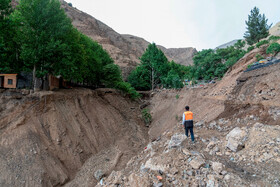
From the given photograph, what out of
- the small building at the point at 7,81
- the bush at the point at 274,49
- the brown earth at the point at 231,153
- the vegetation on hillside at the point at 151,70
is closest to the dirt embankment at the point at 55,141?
the small building at the point at 7,81

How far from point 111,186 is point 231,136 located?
15.4 feet

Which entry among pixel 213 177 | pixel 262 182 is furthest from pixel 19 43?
pixel 262 182

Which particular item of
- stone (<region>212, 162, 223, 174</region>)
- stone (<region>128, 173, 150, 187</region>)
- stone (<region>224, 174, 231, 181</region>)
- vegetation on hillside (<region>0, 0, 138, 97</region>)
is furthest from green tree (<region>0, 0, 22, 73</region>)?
stone (<region>224, 174, 231, 181</region>)

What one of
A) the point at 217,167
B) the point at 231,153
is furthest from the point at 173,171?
the point at 231,153

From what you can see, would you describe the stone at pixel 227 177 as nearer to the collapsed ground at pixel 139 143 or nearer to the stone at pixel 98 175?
the collapsed ground at pixel 139 143

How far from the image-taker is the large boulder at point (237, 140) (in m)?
5.12

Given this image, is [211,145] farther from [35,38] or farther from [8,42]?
[8,42]

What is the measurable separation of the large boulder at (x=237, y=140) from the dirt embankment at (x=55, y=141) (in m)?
6.00

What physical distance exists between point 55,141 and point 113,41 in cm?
5273

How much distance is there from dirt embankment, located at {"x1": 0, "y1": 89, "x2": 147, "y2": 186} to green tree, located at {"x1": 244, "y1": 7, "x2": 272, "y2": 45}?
29.2 meters

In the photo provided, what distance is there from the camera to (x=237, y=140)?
545 cm

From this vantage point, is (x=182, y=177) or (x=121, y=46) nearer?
(x=182, y=177)

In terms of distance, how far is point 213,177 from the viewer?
416cm

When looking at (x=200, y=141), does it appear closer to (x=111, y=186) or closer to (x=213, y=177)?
(x=213, y=177)
